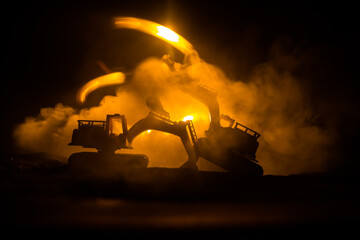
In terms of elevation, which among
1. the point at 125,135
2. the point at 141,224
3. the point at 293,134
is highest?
the point at 293,134

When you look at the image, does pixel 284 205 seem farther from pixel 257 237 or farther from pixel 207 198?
pixel 257 237

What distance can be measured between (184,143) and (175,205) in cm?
778

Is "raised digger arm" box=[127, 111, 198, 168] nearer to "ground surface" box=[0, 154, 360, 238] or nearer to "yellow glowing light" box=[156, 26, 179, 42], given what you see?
"ground surface" box=[0, 154, 360, 238]

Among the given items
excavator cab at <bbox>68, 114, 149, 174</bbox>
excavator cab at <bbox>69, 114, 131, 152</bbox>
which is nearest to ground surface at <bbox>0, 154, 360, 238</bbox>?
excavator cab at <bbox>68, 114, 149, 174</bbox>

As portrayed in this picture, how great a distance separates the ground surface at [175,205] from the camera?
588 centimetres

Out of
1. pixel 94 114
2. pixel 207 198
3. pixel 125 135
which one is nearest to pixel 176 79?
pixel 125 135

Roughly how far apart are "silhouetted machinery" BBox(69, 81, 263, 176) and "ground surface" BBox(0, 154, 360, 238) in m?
1.63

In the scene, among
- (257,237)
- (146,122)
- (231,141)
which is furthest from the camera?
(146,122)

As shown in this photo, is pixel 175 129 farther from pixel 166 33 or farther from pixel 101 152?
pixel 166 33

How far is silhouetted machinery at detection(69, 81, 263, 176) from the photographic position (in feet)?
51.3

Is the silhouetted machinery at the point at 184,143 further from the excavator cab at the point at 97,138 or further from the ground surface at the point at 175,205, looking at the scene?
the ground surface at the point at 175,205

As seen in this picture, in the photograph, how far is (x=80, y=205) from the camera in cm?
825

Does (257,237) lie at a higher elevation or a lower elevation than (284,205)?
lower

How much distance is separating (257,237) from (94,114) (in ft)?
64.4
